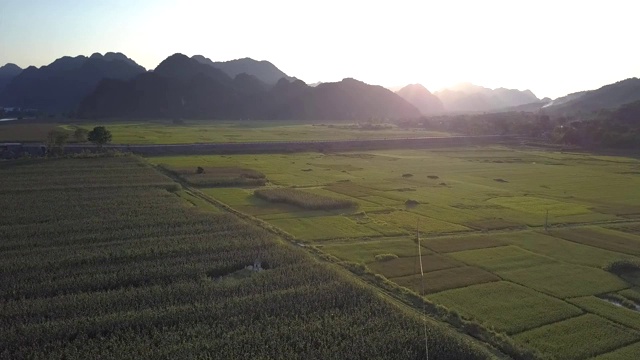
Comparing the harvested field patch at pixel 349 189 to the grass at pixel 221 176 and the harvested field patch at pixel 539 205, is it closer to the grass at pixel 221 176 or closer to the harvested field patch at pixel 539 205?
the grass at pixel 221 176

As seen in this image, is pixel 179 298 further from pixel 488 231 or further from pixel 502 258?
pixel 488 231

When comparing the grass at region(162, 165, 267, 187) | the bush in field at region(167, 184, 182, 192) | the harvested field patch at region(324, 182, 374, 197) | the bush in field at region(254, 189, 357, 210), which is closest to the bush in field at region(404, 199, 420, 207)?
Answer: the bush in field at region(254, 189, 357, 210)

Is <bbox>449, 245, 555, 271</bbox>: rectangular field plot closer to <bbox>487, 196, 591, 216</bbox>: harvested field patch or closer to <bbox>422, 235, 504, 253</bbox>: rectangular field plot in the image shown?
<bbox>422, 235, 504, 253</bbox>: rectangular field plot

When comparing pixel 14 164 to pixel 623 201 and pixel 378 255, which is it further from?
pixel 623 201

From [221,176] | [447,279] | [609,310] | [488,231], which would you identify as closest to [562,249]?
[488,231]

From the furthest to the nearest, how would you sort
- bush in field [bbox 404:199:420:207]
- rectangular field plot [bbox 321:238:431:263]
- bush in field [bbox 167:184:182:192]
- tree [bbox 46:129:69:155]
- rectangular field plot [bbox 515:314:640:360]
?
1. tree [bbox 46:129:69:155]
2. bush in field [bbox 167:184:182:192]
3. bush in field [bbox 404:199:420:207]
4. rectangular field plot [bbox 321:238:431:263]
5. rectangular field plot [bbox 515:314:640:360]

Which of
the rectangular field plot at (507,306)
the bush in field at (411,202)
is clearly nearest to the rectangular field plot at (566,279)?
the rectangular field plot at (507,306)
